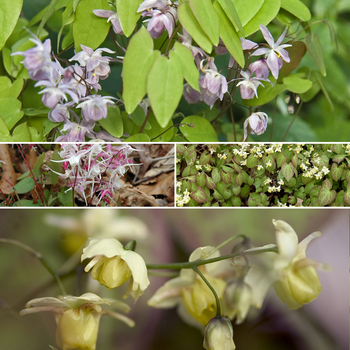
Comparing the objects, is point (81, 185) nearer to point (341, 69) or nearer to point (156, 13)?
point (156, 13)

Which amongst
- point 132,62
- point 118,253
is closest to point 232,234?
point 118,253

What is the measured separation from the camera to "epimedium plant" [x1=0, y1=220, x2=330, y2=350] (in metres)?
0.61

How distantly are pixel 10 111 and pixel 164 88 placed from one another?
0.34 m

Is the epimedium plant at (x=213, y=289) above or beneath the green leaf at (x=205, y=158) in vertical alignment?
beneath

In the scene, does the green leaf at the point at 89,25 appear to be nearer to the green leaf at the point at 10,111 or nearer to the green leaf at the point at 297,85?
the green leaf at the point at 10,111

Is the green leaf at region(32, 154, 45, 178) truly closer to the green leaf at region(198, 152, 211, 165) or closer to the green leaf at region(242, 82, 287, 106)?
the green leaf at region(198, 152, 211, 165)

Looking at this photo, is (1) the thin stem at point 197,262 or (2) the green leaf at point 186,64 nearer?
(2) the green leaf at point 186,64

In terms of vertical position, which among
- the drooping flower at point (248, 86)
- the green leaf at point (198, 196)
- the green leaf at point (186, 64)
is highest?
the green leaf at point (186, 64)

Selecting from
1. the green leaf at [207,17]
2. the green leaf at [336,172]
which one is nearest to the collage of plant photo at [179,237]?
the green leaf at [336,172]

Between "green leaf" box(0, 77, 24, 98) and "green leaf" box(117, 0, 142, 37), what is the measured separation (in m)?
0.26

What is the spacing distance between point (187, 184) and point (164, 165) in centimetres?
6

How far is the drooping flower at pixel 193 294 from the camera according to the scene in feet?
2.04

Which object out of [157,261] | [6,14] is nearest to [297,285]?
[157,261]

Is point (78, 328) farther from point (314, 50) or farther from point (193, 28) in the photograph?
point (314, 50)
